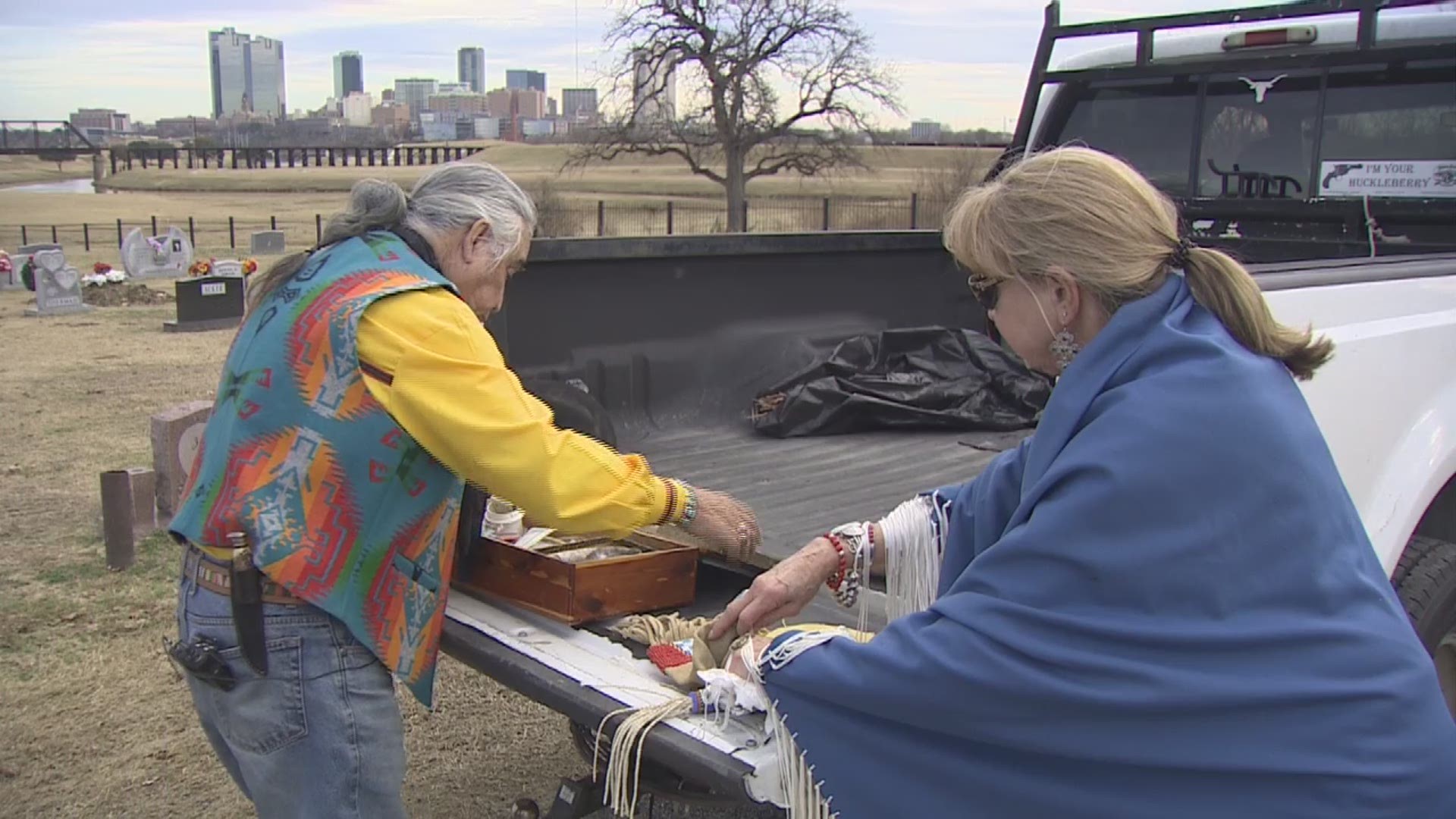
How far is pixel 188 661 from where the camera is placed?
2.42 meters

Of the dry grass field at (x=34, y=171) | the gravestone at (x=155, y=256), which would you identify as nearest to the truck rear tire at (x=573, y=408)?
the gravestone at (x=155, y=256)

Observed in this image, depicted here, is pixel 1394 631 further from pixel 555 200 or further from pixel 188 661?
pixel 555 200

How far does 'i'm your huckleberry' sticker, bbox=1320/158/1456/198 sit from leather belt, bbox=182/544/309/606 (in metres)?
3.85

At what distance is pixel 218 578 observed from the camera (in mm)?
2438

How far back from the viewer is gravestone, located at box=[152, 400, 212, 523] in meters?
6.67

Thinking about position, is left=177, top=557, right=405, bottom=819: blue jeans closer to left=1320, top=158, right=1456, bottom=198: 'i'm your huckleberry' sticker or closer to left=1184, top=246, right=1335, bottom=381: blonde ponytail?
left=1184, top=246, right=1335, bottom=381: blonde ponytail

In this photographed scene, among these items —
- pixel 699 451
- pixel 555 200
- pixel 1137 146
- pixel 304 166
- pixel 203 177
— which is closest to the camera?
pixel 699 451

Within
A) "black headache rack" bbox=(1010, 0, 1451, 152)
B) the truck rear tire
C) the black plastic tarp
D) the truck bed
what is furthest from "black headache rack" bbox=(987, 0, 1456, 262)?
the truck rear tire

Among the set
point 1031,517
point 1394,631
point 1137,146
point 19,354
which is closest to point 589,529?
point 1031,517

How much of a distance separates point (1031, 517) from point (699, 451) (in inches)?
102

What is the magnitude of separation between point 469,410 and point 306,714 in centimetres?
65

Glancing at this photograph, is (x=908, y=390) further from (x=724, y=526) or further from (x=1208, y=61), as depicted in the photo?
(x=724, y=526)

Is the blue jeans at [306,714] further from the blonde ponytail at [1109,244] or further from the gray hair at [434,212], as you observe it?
the blonde ponytail at [1109,244]

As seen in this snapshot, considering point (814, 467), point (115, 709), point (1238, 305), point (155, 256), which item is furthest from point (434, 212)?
point (155, 256)
